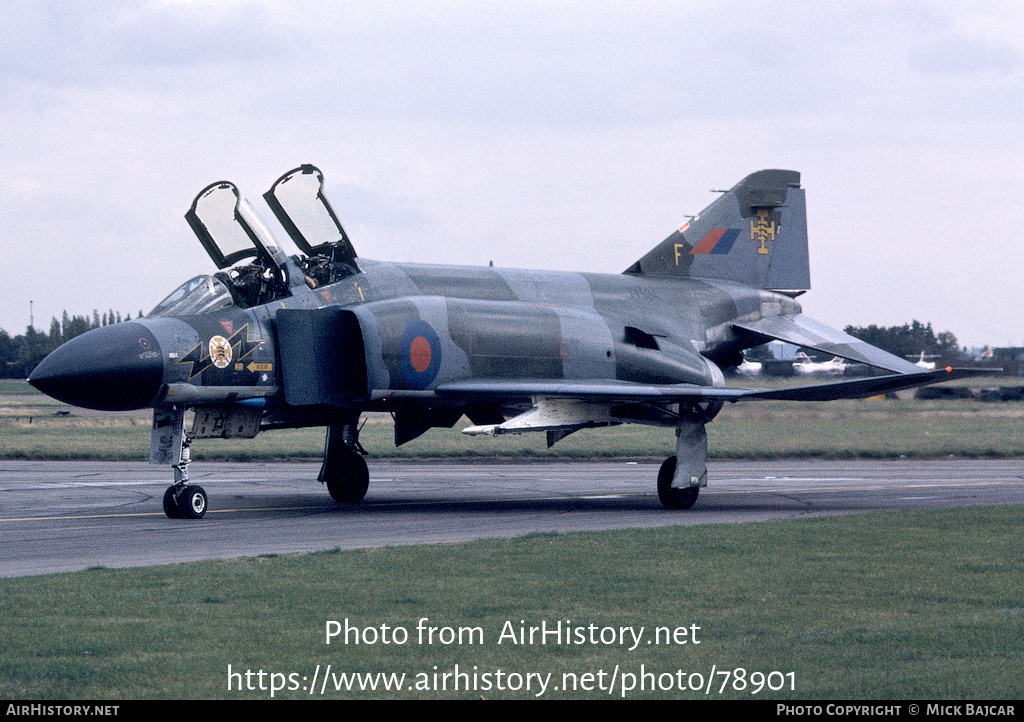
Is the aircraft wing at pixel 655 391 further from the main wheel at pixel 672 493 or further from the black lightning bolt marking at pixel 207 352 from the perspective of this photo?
the black lightning bolt marking at pixel 207 352

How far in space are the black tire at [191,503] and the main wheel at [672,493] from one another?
19.6 ft

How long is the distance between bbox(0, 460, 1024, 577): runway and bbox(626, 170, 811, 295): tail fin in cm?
361

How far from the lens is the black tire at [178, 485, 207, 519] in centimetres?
1438

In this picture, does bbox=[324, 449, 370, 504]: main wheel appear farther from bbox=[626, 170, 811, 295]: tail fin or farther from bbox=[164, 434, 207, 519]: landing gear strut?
bbox=[626, 170, 811, 295]: tail fin

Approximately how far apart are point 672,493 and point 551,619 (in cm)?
915

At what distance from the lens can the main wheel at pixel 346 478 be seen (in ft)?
56.9

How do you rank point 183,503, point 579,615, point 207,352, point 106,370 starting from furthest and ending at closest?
point 207,352, point 183,503, point 106,370, point 579,615

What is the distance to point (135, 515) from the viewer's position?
49.1ft

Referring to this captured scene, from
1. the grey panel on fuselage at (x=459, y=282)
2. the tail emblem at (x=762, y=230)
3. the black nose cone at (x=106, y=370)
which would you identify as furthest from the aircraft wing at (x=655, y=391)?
the tail emblem at (x=762, y=230)

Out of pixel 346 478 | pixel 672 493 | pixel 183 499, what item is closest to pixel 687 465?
pixel 672 493

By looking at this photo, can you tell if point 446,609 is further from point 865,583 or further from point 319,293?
point 319,293

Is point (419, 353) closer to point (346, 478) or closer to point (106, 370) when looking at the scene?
point (346, 478)

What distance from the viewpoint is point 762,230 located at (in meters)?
21.2

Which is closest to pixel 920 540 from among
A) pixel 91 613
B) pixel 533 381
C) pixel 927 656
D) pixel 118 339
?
pixel 927 656
